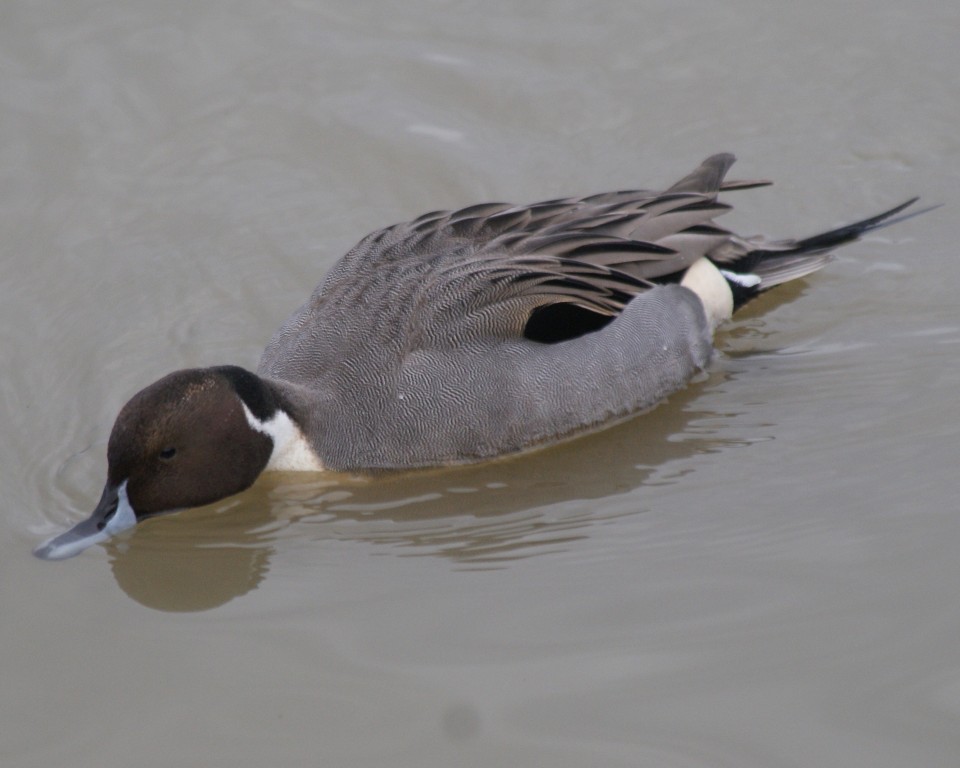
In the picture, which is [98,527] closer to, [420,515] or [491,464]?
[420,515]

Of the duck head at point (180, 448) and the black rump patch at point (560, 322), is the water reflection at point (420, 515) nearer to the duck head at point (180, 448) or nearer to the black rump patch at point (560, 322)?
the duck head at point (180, 448)

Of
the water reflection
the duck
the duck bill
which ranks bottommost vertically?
the water reflection

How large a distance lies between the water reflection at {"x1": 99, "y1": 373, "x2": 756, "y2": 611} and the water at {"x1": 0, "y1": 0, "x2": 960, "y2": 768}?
0.8 inches

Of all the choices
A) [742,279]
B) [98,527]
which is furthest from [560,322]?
[98,527]

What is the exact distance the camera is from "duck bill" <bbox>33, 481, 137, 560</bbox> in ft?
16.4

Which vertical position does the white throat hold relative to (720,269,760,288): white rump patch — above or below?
below

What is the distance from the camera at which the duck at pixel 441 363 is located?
525 centimetres

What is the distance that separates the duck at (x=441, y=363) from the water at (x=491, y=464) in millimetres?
144

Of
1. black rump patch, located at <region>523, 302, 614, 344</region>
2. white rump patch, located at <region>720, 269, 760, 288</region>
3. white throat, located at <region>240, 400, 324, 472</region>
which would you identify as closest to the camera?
white throat, located at <region>240, 400, 324, 472</region>

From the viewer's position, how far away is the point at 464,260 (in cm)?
582

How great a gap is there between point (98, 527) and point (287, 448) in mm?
825

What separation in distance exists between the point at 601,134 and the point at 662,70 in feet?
2.33

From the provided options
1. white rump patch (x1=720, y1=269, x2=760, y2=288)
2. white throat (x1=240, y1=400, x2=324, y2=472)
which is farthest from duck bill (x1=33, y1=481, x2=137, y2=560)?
white rump patch (x1=720, y1=269, x2=760, y2=288)

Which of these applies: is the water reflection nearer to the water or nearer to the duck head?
the water
